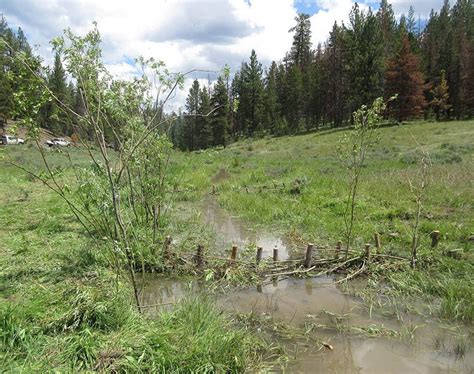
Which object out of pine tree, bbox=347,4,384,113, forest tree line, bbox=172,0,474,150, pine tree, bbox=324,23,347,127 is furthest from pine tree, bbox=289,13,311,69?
pine tree, bbox=347,4,384,113

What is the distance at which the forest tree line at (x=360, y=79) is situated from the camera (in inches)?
1673

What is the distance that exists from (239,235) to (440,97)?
138ft

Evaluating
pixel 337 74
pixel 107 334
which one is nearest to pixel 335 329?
pixel 107 334

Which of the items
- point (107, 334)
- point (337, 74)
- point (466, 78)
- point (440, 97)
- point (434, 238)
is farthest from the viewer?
point (337, 74)

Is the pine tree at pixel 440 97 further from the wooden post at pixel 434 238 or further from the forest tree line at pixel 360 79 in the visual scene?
the wooden post at pixel 434 238

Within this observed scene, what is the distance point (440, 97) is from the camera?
4509cm

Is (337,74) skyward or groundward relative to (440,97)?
skyward

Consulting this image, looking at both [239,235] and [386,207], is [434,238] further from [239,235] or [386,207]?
[239,235]

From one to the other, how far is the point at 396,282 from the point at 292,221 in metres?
4.76

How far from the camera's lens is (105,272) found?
280 inches

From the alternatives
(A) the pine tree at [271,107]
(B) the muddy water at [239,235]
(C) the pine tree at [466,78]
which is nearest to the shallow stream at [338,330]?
(B) the muddy water at [239,235]

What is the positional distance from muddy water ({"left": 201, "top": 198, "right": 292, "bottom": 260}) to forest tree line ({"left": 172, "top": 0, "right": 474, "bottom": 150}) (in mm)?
20206

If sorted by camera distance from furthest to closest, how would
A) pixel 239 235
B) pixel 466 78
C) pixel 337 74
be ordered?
pixel 337 74
pixel 466 78
pixel 239 235

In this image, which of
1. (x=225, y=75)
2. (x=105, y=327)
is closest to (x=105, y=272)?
(x=105, y=327)
